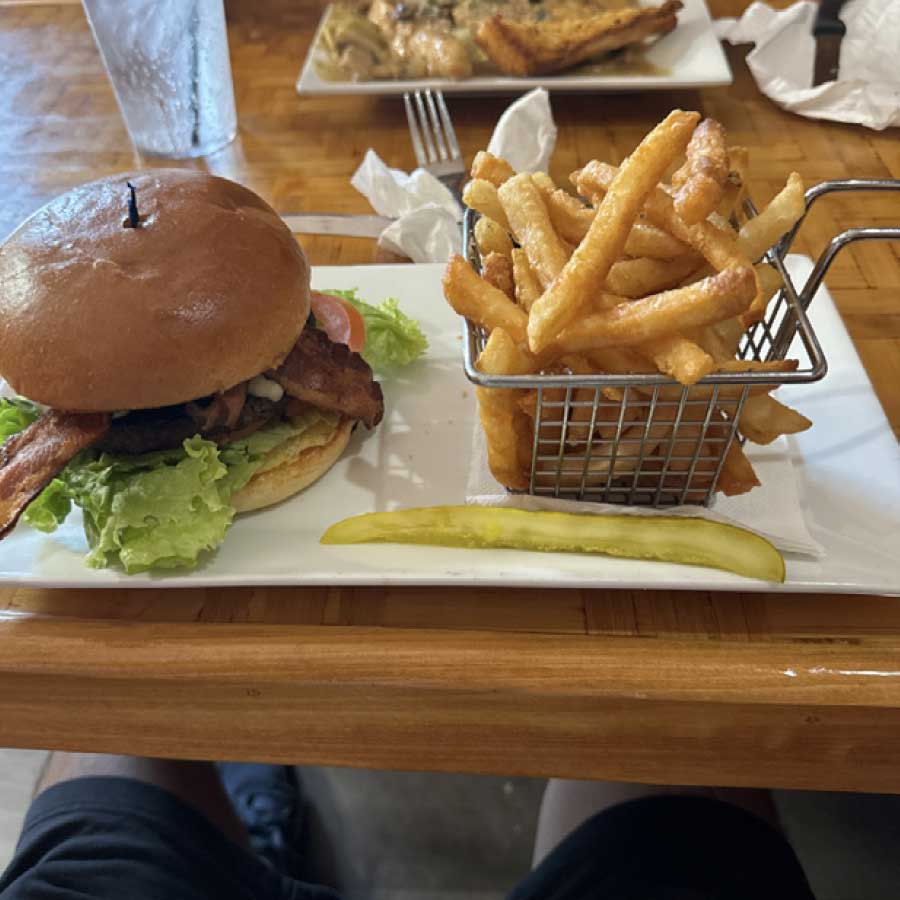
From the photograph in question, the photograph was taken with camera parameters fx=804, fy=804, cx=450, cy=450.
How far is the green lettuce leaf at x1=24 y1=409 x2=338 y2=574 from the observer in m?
1.01

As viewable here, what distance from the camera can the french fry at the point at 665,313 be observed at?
2.68 feet

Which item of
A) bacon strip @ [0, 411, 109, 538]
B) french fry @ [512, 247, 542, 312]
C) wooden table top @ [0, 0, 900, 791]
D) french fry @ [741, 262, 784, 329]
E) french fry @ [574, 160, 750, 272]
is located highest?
french fry @ [574, 160, 750, 272]

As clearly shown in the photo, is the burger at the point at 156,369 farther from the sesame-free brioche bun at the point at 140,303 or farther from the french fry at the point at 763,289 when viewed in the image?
the french fry at the point at 763,289

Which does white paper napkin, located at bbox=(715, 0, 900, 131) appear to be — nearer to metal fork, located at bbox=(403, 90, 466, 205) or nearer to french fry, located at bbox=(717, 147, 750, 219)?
metal fork, located at bbox=(403, 90, 466, 205)

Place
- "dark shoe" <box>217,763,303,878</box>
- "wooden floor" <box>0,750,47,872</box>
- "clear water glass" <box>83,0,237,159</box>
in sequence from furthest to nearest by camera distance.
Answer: "clear water glass" <box>83,0,237,159</box> < "dark shoe" <box>217,763,303,878</box> < "wooden floor" <box>0,750,47,872</box>

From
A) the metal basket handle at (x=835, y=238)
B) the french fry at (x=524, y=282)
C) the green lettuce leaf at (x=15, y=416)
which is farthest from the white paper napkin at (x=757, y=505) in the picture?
the green lettuce leaf at (x=15, y=416)

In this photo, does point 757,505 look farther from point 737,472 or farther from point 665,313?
point 665,313

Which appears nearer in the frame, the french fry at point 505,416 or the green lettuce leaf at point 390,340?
the french fry at point 505,416

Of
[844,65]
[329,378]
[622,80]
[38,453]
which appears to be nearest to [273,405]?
[329,378]

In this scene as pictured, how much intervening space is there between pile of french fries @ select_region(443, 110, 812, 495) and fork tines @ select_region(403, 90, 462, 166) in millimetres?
815

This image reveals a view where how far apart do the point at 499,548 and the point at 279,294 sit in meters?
0.45

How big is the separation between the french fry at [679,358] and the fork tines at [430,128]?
44.3 inches

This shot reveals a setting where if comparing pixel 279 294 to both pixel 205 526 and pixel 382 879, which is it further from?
pixel 382 879

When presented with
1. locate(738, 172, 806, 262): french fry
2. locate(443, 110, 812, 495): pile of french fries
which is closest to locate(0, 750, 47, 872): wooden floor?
locate(443, 110, 812, 495): pile of french fries
